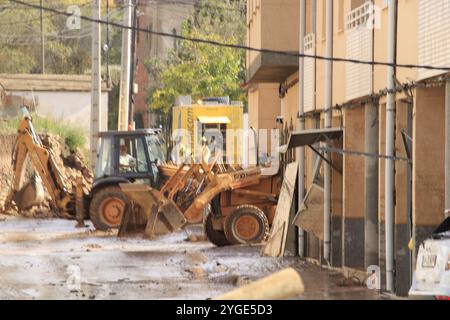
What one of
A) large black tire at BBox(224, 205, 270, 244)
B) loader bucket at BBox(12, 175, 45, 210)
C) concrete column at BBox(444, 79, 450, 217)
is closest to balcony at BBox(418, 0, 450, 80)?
concrete column at BBox(444, 79, 450, 217)

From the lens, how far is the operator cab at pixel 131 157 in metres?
40.8

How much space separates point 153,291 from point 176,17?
71529mm

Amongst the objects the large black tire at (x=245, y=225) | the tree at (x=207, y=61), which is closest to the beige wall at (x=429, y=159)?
the large black tire at (x=245, y=225)

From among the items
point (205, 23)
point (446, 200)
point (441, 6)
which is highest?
point (205, 23)

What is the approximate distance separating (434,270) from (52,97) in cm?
5869

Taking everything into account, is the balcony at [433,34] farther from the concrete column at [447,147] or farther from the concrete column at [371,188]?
the concrete column at [371,188]

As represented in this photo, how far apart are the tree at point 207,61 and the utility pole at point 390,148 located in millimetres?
49172

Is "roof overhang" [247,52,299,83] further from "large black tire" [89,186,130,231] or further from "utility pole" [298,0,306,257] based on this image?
"large black tire" [89,186,130,231]

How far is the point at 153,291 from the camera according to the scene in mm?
22156

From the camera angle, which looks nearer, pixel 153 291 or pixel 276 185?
pixel 153 291

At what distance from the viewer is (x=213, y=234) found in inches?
1329

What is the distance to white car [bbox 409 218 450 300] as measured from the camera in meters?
13.3

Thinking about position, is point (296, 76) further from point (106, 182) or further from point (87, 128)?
point (87, 128)

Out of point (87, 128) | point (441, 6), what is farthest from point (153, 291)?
point (87, 128)
